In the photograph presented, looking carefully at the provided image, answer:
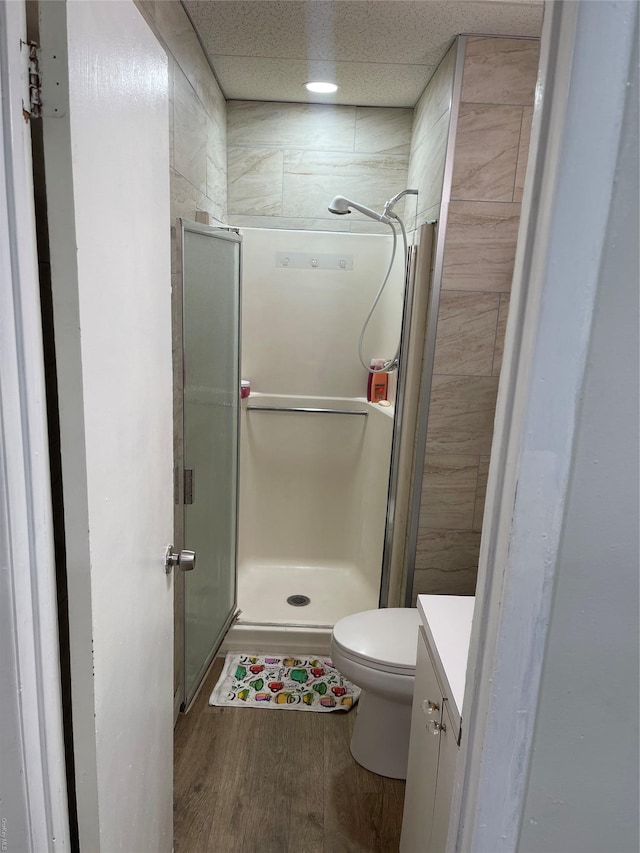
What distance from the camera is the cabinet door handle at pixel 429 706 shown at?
1.18 meters

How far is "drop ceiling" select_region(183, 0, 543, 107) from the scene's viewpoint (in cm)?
169

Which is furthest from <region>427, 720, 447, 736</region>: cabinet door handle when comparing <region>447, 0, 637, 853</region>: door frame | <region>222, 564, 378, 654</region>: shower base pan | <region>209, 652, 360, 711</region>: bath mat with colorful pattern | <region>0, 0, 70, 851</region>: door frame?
<region>222, 564, 378, 654</region>: shower base pan

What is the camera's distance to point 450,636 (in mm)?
1270

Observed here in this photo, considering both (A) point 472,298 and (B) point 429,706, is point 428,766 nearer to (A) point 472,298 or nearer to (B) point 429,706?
(B) point 429,706

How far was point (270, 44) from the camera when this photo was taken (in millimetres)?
1993

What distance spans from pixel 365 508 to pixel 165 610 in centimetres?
176

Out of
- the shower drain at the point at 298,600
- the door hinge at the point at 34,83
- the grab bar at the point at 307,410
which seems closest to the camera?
the door hinge at the point at 34,83

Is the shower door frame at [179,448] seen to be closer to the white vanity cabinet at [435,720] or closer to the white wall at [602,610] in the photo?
the white vanity cabinet at [435,720]

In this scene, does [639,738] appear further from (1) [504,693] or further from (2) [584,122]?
(2) [584,122]

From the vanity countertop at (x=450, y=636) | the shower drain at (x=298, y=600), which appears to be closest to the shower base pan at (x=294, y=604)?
the shower drain at (x=298, y=600)

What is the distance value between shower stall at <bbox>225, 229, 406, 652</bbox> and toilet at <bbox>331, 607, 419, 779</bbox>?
739mm

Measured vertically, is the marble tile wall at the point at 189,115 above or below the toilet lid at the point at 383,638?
above

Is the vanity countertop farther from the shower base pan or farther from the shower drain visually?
the shower drain

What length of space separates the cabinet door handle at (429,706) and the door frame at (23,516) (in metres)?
0.70
